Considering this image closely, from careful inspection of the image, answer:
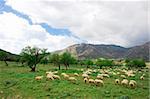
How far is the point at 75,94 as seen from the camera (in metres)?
21.3

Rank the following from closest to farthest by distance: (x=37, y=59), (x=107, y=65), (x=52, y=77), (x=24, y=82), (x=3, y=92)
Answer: (x=3, y=92)
(x=24, y=82)
(x=52, y=77)
(x=37, y=59)
(x=107, y=65)

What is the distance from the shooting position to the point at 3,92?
2238 centimetres

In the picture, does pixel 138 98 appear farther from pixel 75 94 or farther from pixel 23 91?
pixel 23 91

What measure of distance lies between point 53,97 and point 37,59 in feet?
114

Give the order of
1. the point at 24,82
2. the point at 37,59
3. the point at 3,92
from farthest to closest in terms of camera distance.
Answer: the point at 37,59 → the point at 24,82 → the point at 3,92

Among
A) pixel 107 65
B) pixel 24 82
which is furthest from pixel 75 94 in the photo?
pixel 107 65

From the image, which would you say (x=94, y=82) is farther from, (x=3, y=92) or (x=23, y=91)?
(x=3, y=92)

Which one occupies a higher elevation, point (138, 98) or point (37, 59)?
point (37, 59)

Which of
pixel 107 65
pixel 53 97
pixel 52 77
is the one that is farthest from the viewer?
pixel 107 65

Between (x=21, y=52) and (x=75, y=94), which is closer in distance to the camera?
(x=75, y=94)

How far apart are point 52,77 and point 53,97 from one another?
31.8 ft

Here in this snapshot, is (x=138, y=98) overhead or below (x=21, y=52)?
below

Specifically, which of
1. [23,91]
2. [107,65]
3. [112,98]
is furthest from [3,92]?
[107,65]

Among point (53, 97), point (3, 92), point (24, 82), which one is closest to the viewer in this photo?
point (53, 97)
